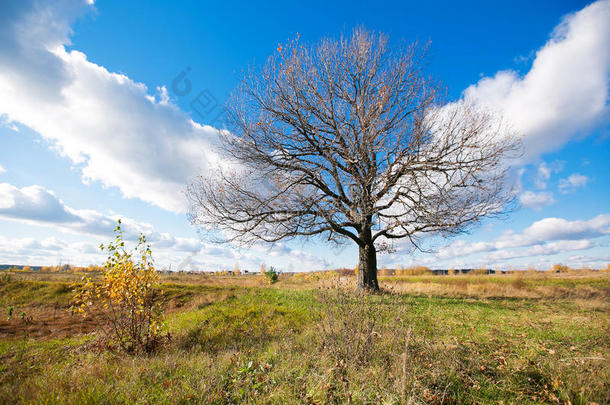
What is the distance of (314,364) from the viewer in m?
4.29

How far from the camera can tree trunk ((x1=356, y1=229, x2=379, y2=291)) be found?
1248 cm

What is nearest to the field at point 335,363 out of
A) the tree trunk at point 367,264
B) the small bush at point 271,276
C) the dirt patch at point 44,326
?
the dirt patch at point 44,326

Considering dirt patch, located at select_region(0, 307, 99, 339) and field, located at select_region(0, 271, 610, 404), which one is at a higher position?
field, located at select_region(0, 271, 610, 404)

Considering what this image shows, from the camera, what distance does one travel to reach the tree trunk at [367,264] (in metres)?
12.5

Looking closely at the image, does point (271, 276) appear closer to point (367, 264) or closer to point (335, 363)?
point (367, 264)

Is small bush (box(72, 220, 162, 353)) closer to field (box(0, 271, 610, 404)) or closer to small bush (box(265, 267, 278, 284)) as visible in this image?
field (box(0, 271, 610, 404))

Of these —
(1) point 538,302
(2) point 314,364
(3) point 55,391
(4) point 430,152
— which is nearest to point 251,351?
(2) point 314,364

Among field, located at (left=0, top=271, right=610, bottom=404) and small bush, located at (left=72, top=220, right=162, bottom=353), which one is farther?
small bush, located at (left=72, top=220, right=162, bottom=353)

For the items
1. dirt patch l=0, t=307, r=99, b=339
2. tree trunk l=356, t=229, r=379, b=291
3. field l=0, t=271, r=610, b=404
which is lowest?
dirt patch l=0, t=307, r=99, b=339

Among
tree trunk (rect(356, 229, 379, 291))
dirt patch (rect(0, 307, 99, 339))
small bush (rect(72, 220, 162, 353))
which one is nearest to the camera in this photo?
small bush (rect(72, 220, 162, 353))

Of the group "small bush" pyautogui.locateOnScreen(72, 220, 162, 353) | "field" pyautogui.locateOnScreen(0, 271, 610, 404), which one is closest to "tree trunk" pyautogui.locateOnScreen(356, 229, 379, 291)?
"field" pyautogui.locateOnScreen(0, 271, 610, 404)

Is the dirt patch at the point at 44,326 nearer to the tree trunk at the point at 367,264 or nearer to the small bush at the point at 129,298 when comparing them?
the small bush at the point at 129,298

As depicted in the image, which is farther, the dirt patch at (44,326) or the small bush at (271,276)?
the small bush at (271,276)

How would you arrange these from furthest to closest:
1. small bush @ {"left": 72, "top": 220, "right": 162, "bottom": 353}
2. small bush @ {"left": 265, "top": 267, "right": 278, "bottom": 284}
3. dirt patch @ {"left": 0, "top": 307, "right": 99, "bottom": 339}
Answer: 1. small bush @ {"left": 265, "top": 267, "right": 278, "bottom": 284}
2. dirt patch @ {"left": 0, "top": 307, "right": 99, "bottom": 339}
3. small bush @ {"left": 72, "top": 220, "right": 162, "bottom": 353}
